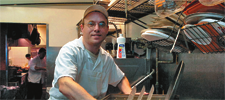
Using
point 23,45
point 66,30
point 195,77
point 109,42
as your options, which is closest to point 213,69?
point 195,77

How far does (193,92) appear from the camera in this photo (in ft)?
3.77

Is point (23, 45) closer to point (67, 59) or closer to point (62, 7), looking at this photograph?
point (62, 7)

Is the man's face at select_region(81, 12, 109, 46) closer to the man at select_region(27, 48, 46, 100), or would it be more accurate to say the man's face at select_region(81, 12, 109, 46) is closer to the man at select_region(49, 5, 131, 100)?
the man at select_region(49, 5, 131, 100)

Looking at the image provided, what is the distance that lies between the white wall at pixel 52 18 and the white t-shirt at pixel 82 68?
2.19 meters

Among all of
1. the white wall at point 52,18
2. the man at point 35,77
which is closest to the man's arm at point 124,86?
the white wall at point 52,18

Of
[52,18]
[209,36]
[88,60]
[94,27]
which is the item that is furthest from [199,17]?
[52,18]

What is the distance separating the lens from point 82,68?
1109mm

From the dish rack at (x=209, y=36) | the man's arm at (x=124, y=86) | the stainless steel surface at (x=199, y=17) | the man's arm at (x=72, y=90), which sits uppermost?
the stainless steel surface at (x=199, y=17)

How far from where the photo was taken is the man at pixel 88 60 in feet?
3.15

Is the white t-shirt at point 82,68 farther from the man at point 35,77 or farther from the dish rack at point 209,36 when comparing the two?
the man at point 35,77

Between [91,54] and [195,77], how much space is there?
0.71m

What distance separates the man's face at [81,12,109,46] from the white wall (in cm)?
231

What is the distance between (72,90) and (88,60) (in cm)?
33

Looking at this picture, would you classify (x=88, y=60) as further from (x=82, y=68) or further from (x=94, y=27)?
(x=94, y=27)
